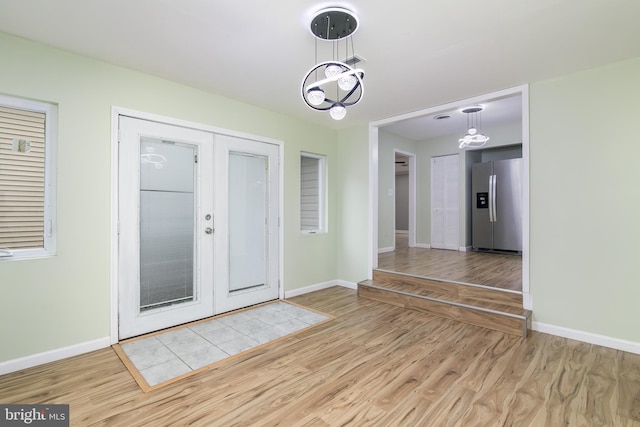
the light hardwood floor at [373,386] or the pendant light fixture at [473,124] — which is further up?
the pendant light fixture at [473,124]

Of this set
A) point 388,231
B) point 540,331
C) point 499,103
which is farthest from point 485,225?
point 540,331

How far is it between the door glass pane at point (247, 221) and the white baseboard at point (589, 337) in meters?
3.22

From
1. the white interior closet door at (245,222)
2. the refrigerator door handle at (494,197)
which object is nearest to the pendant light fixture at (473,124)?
the refrigerator door handle at (494,197)

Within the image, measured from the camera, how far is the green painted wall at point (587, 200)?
270cm

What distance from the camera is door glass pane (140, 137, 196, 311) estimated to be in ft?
10.0

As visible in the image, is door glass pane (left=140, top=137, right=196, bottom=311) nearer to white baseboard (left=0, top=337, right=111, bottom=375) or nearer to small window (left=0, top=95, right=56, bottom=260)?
white baseboard (left=0, top=337, right=111, bottom=375)

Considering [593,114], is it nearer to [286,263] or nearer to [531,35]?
[531,35]

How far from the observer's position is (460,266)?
487 cm

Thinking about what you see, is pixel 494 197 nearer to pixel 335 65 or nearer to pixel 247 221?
pixel 247 221

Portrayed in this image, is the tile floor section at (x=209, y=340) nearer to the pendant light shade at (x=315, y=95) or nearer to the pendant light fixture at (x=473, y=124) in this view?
the pendant light shade at (x=315, y=95)

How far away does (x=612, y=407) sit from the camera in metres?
1.93

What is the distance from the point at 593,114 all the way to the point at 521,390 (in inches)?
102

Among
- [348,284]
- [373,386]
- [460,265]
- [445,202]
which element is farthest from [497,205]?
[373,386]

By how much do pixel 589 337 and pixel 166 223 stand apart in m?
4.34
